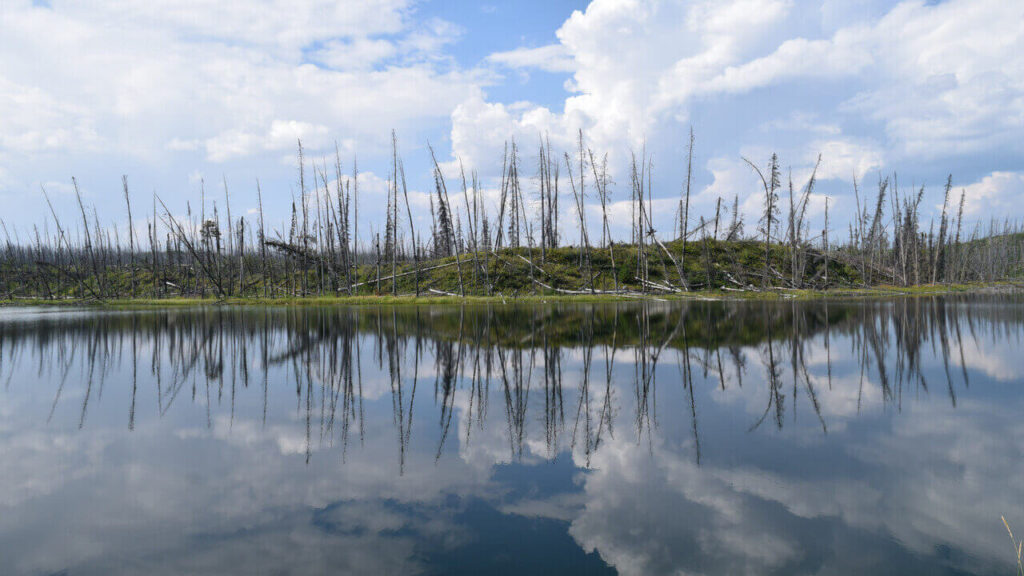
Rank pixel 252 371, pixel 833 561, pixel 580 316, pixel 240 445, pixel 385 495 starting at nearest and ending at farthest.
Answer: pixel 833 561
pixel 385 495
pixel 240 445
pixel 252 371
pixel 580 316

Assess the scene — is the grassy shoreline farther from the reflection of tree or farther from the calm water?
the calm water

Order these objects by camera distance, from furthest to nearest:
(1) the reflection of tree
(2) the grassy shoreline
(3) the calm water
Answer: (2) the grassy shoreline, (1) the reflection of tree, (3) the calm water

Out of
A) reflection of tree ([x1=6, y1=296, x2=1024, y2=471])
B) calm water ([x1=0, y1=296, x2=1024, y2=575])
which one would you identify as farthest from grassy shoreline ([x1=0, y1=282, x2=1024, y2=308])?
calm water ([x1=0, y1=296, x2=1024, y2=575])

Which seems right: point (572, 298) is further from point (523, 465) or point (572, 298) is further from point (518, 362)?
point (523, 465)

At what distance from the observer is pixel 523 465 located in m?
7.31

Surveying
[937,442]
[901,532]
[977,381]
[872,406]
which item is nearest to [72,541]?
[901,532]

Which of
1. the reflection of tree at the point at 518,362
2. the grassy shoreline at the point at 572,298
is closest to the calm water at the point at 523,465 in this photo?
the reflection of tree at the point at 518,362

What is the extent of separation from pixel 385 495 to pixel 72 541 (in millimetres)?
3274

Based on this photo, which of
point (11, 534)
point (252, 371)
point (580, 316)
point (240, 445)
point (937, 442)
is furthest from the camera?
point (580, 316)

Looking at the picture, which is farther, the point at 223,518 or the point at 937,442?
the point at 937,442

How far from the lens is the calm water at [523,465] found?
16.6ft

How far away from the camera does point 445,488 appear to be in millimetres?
6547

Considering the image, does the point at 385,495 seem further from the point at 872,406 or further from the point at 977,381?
the point at 977,381

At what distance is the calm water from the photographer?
5.06 metres
